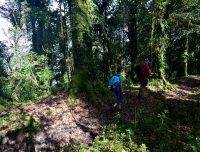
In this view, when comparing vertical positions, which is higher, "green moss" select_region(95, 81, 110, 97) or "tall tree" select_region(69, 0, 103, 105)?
"tall tree" select_region(69, 0, 103, 105)

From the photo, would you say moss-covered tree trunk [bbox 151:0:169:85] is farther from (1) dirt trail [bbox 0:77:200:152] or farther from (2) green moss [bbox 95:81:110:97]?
(2) green moss [bbox 95:81:110:97]

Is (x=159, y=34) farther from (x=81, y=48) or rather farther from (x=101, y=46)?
(x=101, y=46)

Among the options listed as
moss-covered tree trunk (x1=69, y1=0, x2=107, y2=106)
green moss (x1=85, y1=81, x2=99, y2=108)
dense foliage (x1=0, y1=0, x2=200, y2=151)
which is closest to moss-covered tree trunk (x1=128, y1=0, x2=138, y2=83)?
dense foliage (x1=0, y1=0, x2=200, y2=151)

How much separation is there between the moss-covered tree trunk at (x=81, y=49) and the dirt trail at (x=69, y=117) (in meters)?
0.74

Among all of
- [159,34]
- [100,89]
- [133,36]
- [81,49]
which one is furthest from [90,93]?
[133,36]

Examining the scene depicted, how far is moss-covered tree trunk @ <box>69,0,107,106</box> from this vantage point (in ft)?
32.2

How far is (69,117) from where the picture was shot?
8289 millimetres

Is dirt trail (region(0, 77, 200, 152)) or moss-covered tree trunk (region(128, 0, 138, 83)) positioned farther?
moss-covered tree trunk (region(128, 0, 138, 83))

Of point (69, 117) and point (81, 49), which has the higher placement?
point (81, 49)

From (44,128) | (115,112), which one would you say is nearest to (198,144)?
(115,112)

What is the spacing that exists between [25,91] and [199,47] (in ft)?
67.1

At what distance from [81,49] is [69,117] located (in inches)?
137

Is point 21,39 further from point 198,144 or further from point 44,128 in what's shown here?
point 198,144

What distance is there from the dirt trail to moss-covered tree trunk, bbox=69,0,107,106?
2.44ft
